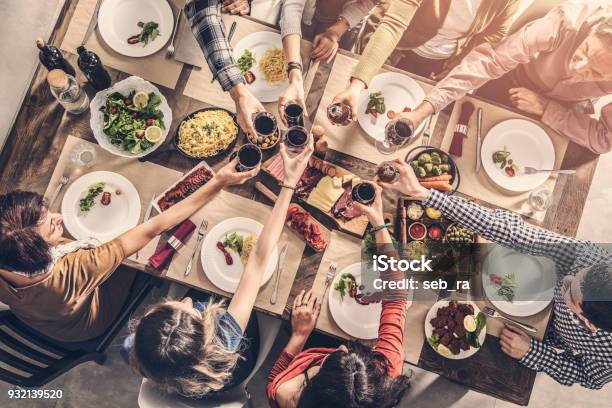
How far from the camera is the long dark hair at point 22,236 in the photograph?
174 cm

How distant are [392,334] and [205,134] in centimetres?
138

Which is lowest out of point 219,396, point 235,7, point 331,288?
point 219,396

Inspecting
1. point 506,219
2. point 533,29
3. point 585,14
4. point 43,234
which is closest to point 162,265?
point 43,234

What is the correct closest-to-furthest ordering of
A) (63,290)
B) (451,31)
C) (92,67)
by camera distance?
(63,290) < (92,67) < (451,31)

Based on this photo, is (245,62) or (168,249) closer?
(168,249)

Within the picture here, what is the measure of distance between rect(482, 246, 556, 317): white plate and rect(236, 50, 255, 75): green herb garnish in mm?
1655

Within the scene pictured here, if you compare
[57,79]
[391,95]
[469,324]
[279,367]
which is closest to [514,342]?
[469,324]

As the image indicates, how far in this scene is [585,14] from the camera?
7.22 ft

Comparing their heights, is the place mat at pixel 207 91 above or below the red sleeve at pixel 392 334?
above

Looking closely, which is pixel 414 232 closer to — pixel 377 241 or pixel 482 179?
pixel 377 241

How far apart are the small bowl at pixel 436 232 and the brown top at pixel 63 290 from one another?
159 centimetres

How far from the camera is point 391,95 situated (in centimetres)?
225

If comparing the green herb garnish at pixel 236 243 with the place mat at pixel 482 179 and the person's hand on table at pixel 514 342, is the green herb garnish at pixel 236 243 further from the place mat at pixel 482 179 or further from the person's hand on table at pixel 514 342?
the person's hand on table at pixel 514 342

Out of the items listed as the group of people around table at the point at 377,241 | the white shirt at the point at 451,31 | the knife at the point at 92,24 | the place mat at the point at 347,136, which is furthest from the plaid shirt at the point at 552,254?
the knife at the point at 92,24
